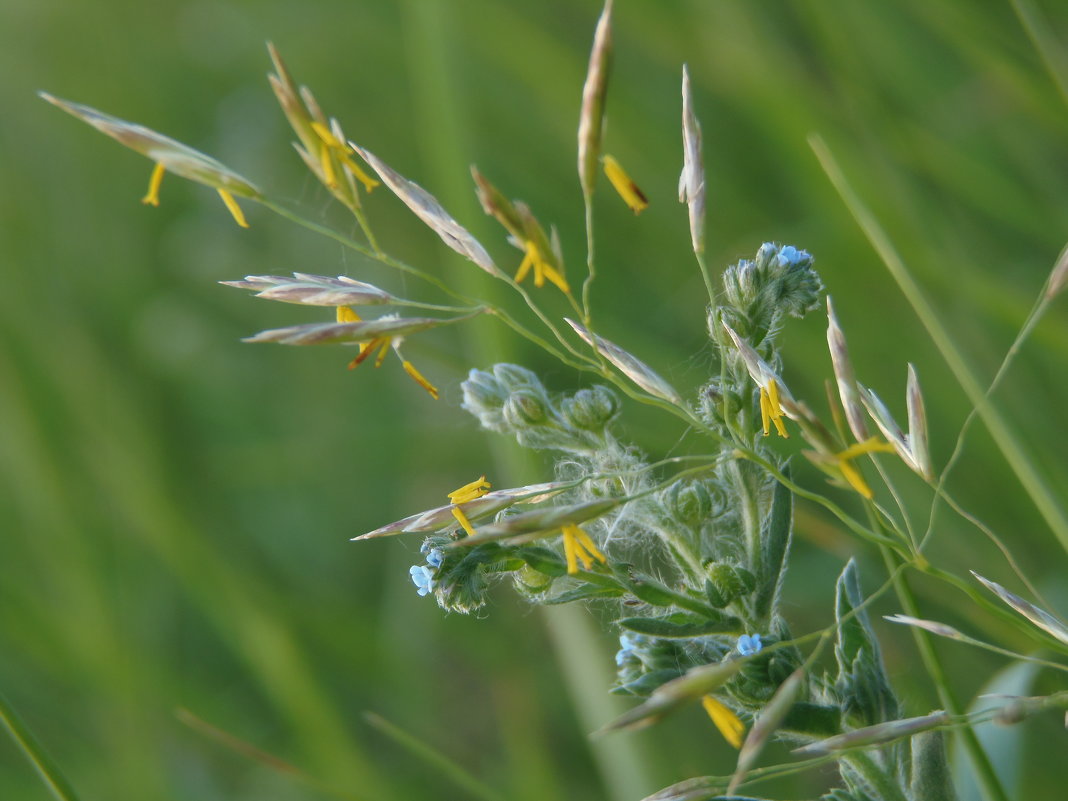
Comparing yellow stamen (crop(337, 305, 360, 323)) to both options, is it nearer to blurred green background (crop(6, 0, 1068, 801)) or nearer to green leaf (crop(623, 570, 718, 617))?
green leaf (crop(623, 570, 718, 617))

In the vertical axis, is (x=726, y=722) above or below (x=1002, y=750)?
above

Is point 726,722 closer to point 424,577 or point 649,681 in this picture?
point 649,681

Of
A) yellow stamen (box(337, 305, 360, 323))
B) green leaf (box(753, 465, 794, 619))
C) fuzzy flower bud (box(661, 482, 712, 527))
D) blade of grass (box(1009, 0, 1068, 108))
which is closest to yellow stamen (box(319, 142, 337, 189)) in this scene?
yellow stamen (box(337, 305, 360, 323))

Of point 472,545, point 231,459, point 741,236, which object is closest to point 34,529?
point 231,459

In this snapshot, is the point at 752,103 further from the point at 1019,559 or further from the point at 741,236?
the point at 1019,559

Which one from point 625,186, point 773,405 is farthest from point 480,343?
point 773,405

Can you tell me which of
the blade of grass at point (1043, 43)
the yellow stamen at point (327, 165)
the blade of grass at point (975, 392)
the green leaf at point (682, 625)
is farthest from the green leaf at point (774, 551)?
the blade of grass at point (1043, 43)
